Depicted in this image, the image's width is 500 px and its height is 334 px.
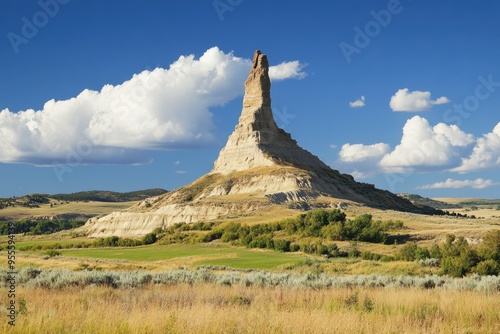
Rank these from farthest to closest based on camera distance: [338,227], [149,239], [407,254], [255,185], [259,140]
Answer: [259,140] → [255,185] → [149,239] → [338,227] → [407,254]

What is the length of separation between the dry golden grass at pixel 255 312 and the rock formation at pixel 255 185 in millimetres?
73932

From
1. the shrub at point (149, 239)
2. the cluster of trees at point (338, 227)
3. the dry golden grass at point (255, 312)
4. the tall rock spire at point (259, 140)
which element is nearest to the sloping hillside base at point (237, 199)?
the tall rock spire at point (259, 140)

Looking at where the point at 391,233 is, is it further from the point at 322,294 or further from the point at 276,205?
the point at 322,294

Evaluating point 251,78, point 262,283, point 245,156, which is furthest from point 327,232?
point 251,78

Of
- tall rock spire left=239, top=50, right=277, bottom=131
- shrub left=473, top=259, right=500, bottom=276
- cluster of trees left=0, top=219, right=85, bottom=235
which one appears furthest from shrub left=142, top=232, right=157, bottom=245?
cluster of trees left=0, top=219, right=85, bottom=235

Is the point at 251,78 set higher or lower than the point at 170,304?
higher

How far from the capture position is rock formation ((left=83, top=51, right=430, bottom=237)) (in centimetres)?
9438

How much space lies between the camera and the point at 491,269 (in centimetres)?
2880

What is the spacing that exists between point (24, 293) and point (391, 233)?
49362 mm

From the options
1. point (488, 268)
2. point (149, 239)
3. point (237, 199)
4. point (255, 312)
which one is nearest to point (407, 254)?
→ point (488, 268)

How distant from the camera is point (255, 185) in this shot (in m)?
108

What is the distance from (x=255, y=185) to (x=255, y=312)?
96578mm

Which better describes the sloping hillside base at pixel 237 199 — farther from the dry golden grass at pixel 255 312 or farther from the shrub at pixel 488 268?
the dry golden grass at pixel 255 312

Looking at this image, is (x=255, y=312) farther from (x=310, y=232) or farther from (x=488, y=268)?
(x=310, y=232)
